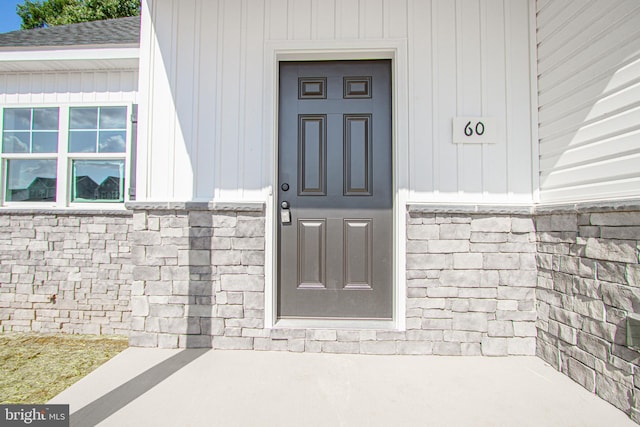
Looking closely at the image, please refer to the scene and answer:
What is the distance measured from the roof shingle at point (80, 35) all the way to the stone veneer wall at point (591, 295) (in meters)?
4.17

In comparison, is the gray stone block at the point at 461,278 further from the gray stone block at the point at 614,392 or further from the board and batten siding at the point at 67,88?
the board and batten siding at the point at 67,88

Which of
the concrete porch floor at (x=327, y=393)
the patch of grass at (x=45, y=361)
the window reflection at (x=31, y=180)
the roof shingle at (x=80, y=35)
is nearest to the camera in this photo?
the concrete porch floor at (x=327, y=393)

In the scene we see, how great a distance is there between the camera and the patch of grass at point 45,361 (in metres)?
2.01

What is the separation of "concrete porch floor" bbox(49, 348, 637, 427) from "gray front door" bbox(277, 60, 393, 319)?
1.55ft

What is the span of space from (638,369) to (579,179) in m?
1.11

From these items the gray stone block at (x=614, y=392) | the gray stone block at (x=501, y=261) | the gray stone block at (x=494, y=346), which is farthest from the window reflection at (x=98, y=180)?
Result: the gray stone block at (x=614, y=392)

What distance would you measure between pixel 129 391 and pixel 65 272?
7.30ft

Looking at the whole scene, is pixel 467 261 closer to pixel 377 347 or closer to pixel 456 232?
pixel 456 232

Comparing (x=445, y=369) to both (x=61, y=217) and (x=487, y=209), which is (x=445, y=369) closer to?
(x=487, y=209)

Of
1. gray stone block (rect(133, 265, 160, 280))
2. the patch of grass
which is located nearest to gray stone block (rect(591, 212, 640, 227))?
gray stone block (rect(133, 265, 160, 280))

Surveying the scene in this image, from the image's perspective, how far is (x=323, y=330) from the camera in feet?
7.64

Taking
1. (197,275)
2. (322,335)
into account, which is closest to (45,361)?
(197,275)

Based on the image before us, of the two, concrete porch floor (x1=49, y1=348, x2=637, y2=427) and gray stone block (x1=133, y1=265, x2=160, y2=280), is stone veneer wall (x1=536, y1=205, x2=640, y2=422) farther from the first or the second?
gray stone block (x1=133, y1=265, x2=160, y2=280)

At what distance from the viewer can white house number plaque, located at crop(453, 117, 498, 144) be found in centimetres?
235
